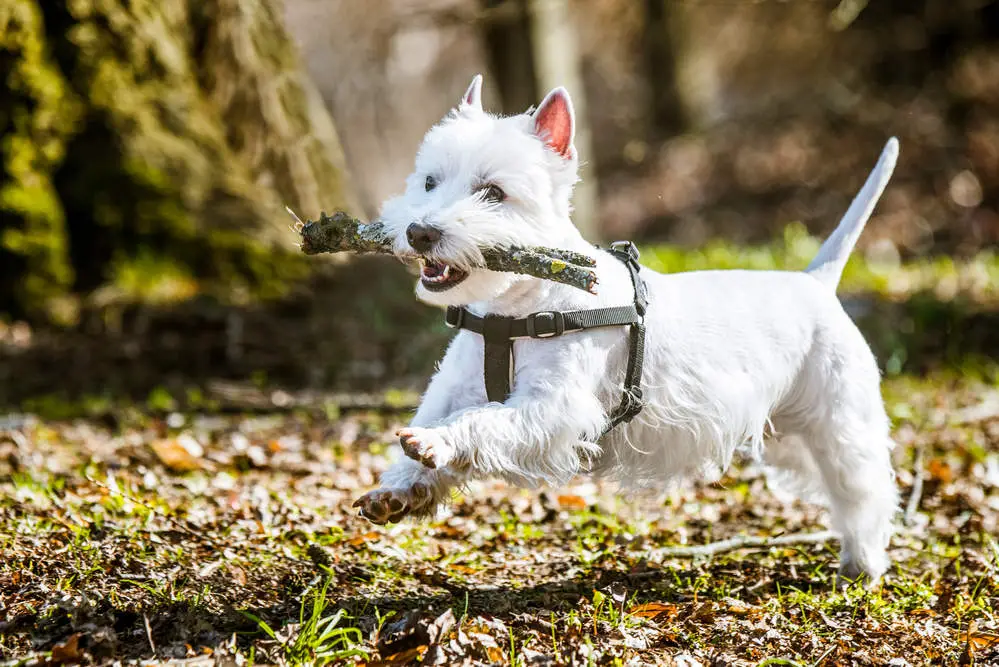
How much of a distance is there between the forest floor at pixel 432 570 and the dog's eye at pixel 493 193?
1130 millimetres

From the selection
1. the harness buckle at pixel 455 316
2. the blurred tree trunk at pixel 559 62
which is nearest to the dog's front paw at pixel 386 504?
the harness buckle at pixel 455 316

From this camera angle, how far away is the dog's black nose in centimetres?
338

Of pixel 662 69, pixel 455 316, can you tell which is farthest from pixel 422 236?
pixel 662 69

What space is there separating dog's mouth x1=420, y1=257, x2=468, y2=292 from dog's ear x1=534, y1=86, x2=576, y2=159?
0.68 metres

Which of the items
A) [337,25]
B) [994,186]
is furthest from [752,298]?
[337,25]

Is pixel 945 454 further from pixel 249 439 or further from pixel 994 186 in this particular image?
pixel 994 186

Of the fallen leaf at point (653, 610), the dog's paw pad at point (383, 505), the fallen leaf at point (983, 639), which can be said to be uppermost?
the dog's paw pad at point (383, 505)

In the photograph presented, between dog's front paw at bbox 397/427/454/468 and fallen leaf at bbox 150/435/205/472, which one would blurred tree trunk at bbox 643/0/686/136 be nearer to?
fallen leaf at bbox 150/435/205/472

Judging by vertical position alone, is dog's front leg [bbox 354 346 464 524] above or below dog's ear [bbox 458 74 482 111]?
below

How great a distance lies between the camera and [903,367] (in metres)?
8.10

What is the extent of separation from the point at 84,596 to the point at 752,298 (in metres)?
2.88

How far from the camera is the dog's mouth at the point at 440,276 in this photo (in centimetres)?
348

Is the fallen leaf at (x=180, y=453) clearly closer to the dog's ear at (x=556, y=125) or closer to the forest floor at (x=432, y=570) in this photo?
the forest floor at (x=432, y=570)

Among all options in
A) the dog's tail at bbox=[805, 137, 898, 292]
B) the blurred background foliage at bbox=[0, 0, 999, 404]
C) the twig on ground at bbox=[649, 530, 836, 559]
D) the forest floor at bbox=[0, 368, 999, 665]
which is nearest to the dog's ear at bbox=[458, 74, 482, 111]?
the forest floor at bbox=[0, 368, 999, 665]
